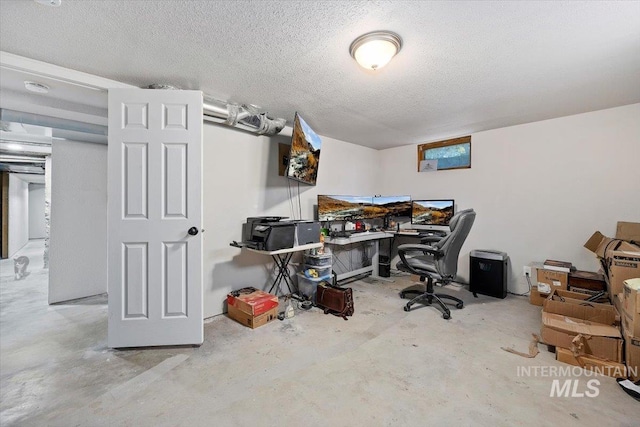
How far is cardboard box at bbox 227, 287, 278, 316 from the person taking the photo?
257 cm

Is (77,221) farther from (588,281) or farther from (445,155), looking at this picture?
(588,281)

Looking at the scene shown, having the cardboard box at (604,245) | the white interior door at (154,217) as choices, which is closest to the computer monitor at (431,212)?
the cardboard box at (604,245)

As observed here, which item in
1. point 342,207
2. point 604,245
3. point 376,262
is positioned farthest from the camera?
point 376,262

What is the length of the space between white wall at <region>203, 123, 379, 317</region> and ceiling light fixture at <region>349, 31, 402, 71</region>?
172 centimetres

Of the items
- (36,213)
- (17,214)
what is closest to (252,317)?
(17,214)

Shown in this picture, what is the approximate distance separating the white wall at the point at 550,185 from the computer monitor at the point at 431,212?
247mm

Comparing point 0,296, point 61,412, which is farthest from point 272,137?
point 0,296

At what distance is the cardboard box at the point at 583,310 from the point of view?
2105 millimetres

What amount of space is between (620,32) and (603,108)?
1.85 metres

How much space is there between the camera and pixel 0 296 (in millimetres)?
3391

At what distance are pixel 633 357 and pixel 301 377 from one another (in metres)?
2.25

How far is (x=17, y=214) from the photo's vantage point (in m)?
6.66

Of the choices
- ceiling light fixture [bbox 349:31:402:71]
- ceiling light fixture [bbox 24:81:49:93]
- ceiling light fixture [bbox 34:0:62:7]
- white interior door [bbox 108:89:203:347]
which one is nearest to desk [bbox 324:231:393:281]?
white interior door [bbox 108:89:203:347]

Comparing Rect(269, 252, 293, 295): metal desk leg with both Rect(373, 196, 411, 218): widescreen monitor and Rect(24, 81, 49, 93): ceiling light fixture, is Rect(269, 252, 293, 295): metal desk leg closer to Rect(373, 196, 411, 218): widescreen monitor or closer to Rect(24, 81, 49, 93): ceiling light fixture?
Rect(373, 196, 411, 218): widescreen monitor
